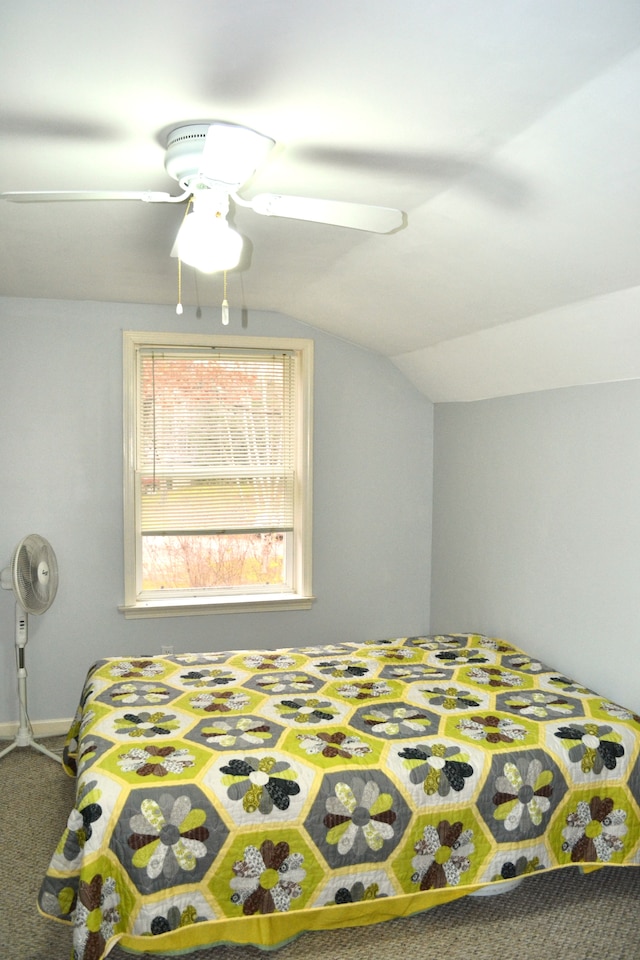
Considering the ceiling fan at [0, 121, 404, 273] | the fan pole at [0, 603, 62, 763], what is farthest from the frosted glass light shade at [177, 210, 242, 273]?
the fan pole at [0, 603, 62, 763]

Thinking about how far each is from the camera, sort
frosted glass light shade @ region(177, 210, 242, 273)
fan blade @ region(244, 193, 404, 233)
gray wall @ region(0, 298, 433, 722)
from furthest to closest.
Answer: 1. gray wall @ region(0, 298, 433, 722)
2. frosted glass light shade @ region(177, 210, 242, 273)
3. fan blade @ region(244, 193, 404, 233)

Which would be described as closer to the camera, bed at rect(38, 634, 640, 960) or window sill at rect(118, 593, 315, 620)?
bed at rect(38, 634, 640, 960)

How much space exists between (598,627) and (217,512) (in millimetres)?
2240

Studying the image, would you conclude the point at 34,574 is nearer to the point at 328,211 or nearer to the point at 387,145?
the point at 328,211

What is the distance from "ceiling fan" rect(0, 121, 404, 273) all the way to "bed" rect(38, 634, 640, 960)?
65.1 inches

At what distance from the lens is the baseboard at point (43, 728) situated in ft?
14.1

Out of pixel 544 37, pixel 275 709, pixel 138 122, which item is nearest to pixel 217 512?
pixel 275 709

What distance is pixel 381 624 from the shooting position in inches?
194

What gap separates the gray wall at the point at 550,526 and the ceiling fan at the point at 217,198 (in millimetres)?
1683

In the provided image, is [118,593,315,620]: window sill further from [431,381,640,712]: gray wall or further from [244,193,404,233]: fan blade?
[244,193,404,233]: fan blade

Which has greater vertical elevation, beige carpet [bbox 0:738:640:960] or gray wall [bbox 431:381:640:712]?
gray wall [bbox 431:381:640:712]

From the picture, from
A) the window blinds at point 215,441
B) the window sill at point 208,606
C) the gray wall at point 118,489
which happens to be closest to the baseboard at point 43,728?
the gray wall at point 118,489

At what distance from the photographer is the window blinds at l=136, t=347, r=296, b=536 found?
177 inches

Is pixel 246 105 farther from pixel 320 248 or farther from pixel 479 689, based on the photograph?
pixel 479 689
